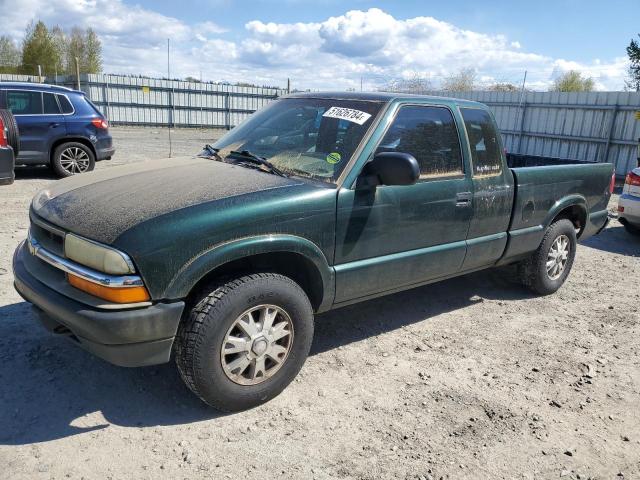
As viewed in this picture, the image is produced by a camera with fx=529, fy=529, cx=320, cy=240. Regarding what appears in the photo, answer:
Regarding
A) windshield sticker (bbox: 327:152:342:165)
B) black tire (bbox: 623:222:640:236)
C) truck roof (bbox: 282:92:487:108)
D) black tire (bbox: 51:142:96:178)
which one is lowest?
black tire (bbox: 623:222:640:236)

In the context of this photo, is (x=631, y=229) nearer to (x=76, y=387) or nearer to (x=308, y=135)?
(x=308, y=135)

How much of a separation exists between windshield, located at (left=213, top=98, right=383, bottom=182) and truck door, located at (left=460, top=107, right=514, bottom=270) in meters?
1.09

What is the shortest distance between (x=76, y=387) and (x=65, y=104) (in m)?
8.60

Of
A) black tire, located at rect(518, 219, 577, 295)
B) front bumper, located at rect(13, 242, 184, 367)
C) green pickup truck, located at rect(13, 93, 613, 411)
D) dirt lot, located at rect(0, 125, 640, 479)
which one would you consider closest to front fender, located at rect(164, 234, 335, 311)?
green pickup truck, located at rect(13, 93, 613, 411)

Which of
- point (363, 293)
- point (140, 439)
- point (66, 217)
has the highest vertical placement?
point (66, 217)

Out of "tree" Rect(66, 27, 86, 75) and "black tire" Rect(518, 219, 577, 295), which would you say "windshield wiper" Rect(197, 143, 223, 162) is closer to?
"black tire" Rect(518, 219, 577, 295)

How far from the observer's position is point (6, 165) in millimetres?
7352

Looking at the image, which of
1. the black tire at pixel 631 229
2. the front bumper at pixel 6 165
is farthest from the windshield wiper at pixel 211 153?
the black tire at pixel 631 229

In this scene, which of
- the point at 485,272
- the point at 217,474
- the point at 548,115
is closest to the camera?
the point at 217,474

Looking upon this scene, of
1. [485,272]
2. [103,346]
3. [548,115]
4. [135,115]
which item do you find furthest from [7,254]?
[135,115]

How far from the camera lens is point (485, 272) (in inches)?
243

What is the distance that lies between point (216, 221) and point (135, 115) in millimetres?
28059

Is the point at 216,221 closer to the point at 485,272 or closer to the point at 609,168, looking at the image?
the point at 485,272

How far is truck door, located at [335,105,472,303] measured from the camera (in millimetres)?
3461
